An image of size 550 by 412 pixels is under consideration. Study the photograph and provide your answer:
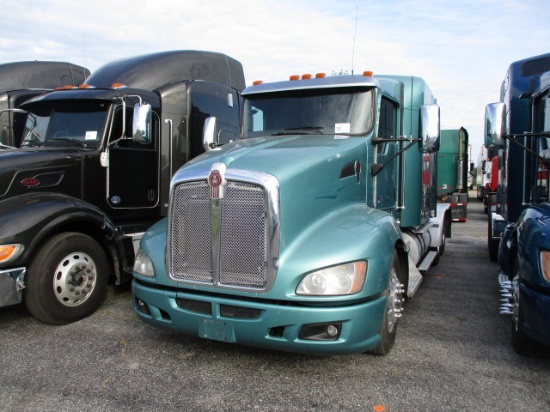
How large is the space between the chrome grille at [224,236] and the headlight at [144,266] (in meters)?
0.24

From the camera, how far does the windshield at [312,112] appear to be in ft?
16.0

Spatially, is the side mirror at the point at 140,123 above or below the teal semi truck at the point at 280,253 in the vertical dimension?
above

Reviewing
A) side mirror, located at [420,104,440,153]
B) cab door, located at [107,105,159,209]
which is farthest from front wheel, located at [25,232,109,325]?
side mirror, located at [420,104,440,153]

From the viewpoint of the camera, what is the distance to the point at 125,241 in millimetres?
6074

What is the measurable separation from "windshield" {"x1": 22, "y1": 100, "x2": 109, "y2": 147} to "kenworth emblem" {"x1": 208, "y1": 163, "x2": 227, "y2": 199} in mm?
2969

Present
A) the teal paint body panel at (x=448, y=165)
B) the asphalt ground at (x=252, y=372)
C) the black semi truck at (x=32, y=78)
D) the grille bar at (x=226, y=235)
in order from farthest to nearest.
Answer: the teal paint body panel at (x=448, y=165), the black semi truck at (x=32, y=78), the grille bar at (x=226, y=235), the asphalt ground at (x=252, y=372)

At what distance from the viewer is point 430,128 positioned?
4859 mm

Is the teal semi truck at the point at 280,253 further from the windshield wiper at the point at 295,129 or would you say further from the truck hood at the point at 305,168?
the windshield wiper at the point at 295,129

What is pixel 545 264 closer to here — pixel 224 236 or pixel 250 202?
pixel 250 202

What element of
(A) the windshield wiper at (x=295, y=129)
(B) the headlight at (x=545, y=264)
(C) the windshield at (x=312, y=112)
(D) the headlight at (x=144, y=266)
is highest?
(C) the windshield at (x=312, y=112)

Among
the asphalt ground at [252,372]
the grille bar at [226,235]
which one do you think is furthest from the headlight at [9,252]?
the grille bar at [226,235]

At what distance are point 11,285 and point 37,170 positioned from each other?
4.69 ft

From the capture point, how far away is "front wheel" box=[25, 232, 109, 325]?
4.69 metres

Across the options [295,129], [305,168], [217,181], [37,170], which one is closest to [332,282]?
[305,168]
